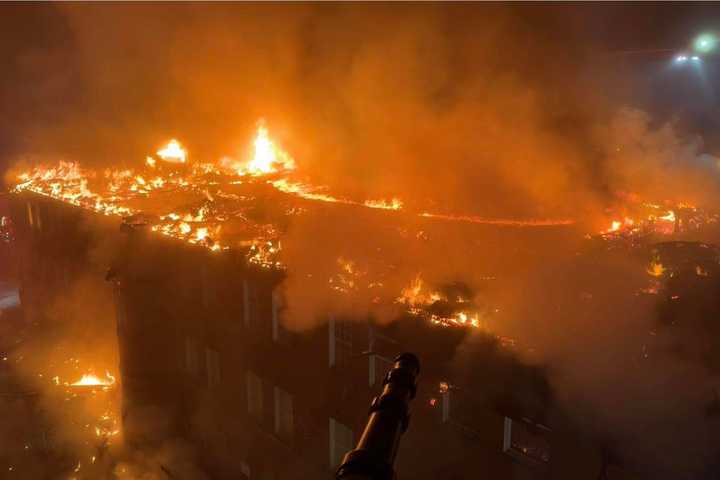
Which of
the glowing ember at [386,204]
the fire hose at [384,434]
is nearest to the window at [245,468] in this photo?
the glowing ember at [386,204]

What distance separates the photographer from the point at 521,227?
39.5 ft

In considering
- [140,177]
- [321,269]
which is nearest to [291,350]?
[321,269]

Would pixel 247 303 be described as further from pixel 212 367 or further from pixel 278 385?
pixel 212 367

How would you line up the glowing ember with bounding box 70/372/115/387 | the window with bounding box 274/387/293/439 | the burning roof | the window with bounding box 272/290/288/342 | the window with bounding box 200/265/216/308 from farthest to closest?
the glowing ember with bounding box 70/372/115/387 → the window with bounding box 200/265/216/308 → the window with bounding box 274/387/293/439 → the window with bounding box 272/290/288/342 → the burning roof

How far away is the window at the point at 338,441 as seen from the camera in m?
9.34

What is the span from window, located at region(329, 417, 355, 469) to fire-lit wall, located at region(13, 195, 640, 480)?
2 centimetres

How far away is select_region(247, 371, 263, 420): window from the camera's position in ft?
36.1

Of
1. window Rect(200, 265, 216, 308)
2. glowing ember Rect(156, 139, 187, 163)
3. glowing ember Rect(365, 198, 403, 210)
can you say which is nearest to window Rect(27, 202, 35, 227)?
glowing ember Rect(156, 139, 187, 163)

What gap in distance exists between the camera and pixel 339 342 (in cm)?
892

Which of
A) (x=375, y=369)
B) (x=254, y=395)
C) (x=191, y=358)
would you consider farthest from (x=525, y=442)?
(x=191, y=358)

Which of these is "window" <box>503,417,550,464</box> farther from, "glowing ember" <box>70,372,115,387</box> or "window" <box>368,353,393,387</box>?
"glowing ember" <box>70,372,115,387</box>

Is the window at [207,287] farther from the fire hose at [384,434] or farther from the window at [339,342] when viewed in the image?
the fire hose at [384,434]

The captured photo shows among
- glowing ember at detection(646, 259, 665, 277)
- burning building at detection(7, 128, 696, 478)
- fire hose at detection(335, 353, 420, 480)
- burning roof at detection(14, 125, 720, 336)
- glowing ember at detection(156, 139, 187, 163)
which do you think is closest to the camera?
fire hose at detection(335, 353, 420, 480)

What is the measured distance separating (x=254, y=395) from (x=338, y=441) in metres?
2.50
